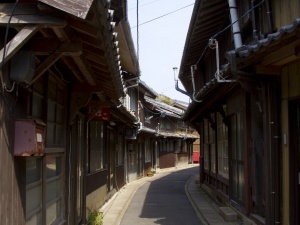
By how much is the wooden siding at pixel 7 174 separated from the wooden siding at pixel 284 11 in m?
5.25

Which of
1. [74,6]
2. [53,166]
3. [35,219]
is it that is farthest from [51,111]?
[74,6]

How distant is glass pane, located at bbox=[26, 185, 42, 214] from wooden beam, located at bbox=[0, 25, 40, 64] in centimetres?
234

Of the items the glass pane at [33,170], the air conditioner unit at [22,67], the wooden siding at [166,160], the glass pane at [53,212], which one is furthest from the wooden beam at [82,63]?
the wooden siding at [166,160]

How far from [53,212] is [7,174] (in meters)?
3.34

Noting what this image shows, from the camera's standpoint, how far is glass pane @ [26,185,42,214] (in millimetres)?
5887

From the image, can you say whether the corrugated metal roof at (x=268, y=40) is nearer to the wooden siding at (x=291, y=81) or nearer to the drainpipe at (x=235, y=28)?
the wooden siding at (x=291, y=81)

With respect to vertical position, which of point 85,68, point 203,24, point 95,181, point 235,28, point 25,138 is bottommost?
point 95,181

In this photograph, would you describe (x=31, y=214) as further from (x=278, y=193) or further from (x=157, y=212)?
(x=157, y=212)

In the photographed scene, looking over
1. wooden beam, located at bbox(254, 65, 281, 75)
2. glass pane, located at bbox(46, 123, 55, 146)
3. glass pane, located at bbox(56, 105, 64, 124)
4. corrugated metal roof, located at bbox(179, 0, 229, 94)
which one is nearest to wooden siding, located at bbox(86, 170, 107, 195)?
glass pane, located at bbox(56, 105, 64, 124)

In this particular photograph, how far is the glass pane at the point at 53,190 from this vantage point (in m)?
7.26

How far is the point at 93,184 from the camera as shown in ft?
45.4

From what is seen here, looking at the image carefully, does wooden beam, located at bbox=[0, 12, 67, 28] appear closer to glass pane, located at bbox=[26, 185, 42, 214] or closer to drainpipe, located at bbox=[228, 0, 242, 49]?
glass pane, located at bbox=[26, 185, 42, 214]

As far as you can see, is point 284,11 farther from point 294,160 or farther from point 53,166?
point 53,166

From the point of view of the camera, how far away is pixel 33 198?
20.3ft
